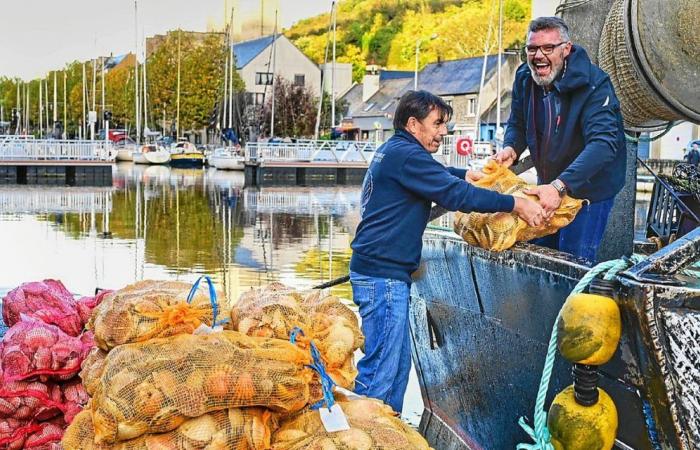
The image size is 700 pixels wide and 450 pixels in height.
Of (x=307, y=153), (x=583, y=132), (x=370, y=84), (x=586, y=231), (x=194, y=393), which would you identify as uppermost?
(x=370, y=84)

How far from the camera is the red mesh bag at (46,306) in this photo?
225 inches

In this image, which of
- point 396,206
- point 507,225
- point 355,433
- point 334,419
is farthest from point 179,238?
point 355,433

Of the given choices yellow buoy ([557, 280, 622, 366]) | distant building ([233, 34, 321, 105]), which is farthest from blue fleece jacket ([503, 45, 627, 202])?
distant building ([233, 34, 321, 105])

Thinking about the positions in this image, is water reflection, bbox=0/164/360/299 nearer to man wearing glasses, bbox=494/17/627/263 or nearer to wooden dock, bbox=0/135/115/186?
man wearing glasses, bbox=494/17/627/263

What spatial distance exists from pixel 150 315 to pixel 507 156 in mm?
2416

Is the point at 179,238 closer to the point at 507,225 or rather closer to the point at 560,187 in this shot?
the point at 507,225

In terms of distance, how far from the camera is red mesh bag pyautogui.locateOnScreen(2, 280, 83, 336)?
18.7 feet

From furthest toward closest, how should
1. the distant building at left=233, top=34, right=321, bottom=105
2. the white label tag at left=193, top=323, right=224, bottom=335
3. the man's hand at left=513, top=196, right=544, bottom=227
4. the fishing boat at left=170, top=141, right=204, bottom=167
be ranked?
the distant building at left=233, top=34, right=321, bottom=105 < the fishing boat at left=170, top=141, right=204, bottom=167 < the man's hand at left=513, top=196, right=544, bottom=227 < the white label tag at left=193, top=323, right=224, bottom=335

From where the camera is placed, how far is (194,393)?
3.69m

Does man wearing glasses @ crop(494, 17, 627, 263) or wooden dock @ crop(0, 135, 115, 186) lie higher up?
man wearing glasses @ crop(494, 17, 627, 263)

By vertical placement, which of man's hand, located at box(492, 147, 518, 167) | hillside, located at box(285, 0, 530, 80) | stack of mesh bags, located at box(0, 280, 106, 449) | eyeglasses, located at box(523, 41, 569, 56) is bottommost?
stack of mesh bags, located at box(0, 280, 106, 449)

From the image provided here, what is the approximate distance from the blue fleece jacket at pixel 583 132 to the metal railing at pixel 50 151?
149 ft

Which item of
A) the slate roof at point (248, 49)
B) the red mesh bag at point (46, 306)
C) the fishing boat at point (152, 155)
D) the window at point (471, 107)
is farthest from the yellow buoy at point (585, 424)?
the slate roof at point (248, 49)

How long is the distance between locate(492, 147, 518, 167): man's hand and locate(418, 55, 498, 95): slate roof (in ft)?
224
